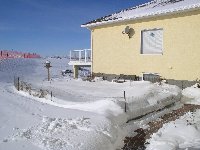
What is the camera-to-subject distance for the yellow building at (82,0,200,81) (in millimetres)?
12484

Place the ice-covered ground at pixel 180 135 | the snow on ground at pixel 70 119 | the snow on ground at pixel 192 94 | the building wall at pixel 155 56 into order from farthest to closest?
1. the building wall at pixel 155 56
2. the snow on ground at pixel 192 94
3. the ice-covered ground at pixel 180 135
4. the snow on ground at pixel 70 119

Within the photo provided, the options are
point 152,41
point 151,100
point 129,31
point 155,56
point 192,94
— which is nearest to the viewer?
point 151,100

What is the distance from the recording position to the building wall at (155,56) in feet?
40.9

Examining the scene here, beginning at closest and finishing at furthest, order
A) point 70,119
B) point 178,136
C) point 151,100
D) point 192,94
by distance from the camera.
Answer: point 178,136 → point 70,119 → point 151,100 → point 192,94

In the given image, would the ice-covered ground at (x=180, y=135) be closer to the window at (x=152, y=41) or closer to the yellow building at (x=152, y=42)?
the yellow building at (x=152, y=42)

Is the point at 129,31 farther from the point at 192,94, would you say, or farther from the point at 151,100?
the point at 151,100

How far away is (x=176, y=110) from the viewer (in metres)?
9.82

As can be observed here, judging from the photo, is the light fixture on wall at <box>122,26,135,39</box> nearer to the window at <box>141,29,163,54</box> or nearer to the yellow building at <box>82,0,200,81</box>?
the yellow building at <box>82,0,200,81</box>

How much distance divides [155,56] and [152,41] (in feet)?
2.81

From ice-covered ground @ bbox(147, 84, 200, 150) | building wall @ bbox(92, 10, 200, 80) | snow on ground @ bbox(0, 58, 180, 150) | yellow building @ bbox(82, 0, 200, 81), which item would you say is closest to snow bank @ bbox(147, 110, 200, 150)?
ice-covered ground @ bbox(147, 84, 200, 150)

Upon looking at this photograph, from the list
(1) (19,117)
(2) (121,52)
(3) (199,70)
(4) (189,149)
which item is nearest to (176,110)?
(3) (199,70)

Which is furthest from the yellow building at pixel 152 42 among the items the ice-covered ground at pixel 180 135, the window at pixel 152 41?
the ice-covered ground at pixel 180 135

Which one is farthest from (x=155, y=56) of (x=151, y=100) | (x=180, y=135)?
(x=180, y=135)

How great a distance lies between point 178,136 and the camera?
273 inches
